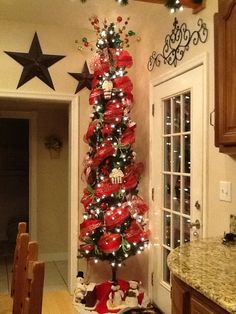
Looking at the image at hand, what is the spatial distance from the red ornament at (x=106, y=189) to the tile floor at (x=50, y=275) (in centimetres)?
147

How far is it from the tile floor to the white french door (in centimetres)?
127

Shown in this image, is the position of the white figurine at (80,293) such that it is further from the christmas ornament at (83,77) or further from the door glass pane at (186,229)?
the christmas ornament at (83,77)

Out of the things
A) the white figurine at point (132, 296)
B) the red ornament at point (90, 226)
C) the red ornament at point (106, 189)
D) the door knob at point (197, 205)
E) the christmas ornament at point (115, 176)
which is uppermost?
the christmas ornament at point (115, 176)

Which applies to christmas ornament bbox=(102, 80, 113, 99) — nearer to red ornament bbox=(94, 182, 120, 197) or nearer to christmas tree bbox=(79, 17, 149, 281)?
christmas tree bbox=(79, 17, 149, 281)

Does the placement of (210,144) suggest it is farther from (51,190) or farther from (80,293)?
(51,190)

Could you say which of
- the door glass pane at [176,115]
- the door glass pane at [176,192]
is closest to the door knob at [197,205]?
the door glass pane at [176,192]

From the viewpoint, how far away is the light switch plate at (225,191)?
2.21 meters

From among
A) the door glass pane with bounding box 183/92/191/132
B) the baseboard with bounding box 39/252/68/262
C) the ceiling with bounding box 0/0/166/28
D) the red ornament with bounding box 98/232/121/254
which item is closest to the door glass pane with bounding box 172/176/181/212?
the door glass pane with bounding box 183/92/191/132

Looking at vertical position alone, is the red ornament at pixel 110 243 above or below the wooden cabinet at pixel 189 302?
below

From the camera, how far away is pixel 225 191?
2246 millimetres

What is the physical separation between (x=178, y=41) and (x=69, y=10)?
1.12 m

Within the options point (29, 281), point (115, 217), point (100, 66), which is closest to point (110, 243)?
point (115, 217)

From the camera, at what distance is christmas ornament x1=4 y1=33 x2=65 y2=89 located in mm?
3502

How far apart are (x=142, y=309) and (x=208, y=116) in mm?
1678
